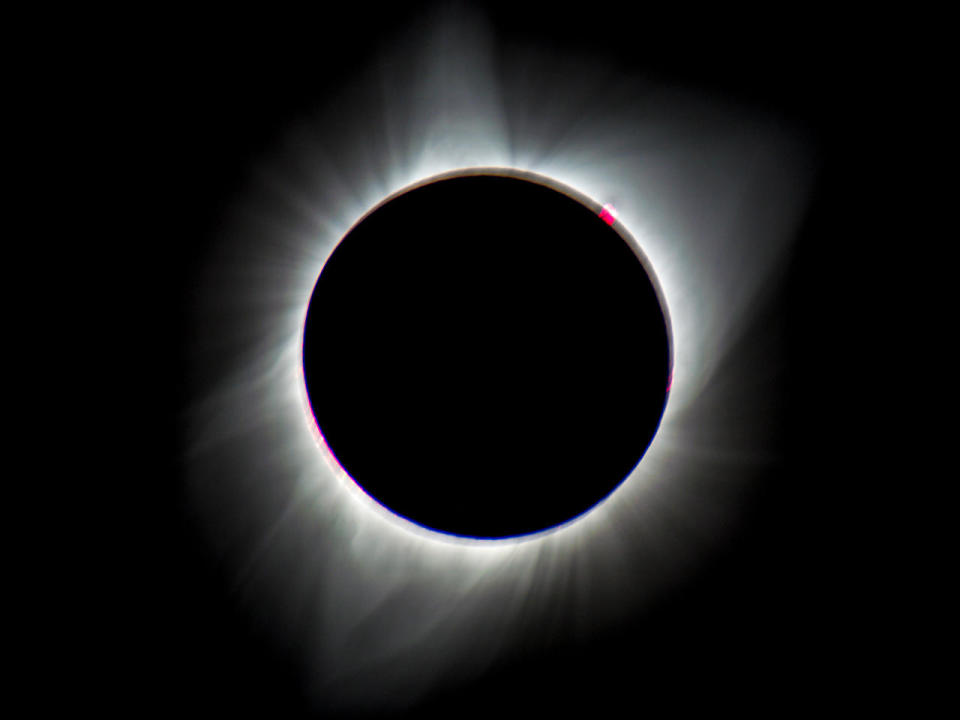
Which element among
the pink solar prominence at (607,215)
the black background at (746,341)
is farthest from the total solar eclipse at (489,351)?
the black background at (746,341)

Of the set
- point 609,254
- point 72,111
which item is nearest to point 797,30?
point 609,254

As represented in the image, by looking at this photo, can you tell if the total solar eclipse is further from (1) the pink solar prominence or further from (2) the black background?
(2) the black background

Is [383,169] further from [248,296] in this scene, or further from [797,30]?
[797,30]

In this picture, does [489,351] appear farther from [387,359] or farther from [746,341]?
[746,341]

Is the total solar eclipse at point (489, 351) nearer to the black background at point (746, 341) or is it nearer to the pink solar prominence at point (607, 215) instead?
the pink solar prominence at point (607, 215)

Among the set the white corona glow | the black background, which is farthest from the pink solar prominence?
the black background

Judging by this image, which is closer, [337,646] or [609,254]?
[609,254]

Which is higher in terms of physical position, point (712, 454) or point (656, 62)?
point (656, 62)
